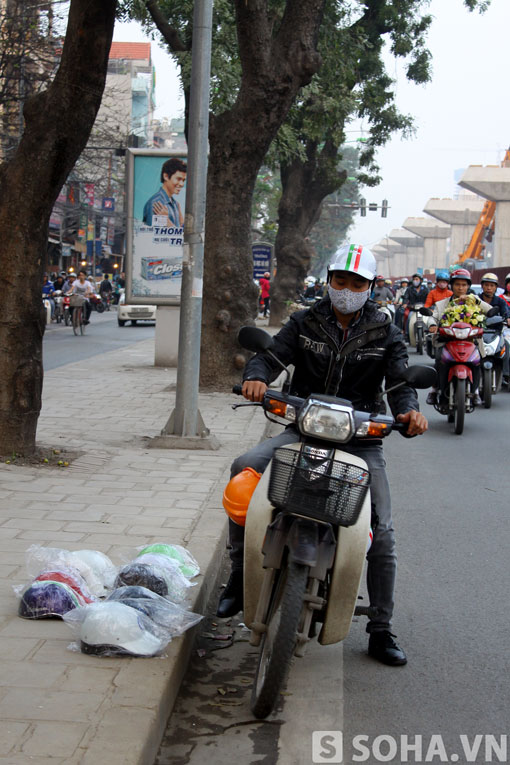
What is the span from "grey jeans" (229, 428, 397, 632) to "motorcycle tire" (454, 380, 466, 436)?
7.20 metres

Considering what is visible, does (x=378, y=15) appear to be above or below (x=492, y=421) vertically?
above

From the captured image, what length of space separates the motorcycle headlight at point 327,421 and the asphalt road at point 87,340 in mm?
14293

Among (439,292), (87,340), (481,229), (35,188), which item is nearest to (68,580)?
(35,188)

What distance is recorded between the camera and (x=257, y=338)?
13.3 feet

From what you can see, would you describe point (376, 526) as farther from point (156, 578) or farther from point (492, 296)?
point (492, 296)

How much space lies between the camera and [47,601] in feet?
14.1

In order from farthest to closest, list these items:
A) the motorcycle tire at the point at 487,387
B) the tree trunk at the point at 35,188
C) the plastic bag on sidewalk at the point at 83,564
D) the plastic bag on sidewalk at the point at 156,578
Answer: the motorcycle tire at the point at 487,387, the tree trunk at the point at 35,188, the plastic bag on sidewalk at the point at 83,564, the plastic bag on sidewalk at the point at 156,578

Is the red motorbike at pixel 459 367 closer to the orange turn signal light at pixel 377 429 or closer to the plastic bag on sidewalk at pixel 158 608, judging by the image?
the plastic bag on sidewalk at pixel 158 608

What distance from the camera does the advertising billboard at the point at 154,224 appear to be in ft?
49.9

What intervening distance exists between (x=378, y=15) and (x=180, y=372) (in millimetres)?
21803

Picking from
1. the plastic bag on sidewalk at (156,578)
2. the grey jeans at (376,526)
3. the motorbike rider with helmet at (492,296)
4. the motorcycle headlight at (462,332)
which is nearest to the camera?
the grey jeans at (376,526)

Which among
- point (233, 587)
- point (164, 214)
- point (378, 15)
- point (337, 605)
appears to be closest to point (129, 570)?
point (233, 587)

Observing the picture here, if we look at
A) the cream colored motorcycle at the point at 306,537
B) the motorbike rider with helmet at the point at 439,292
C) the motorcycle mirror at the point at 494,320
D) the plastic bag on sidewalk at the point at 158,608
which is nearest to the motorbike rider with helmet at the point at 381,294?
the motorbike rider with helmet at the point at 439,292

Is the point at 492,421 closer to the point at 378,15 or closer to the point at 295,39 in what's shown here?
the point at 295,39
